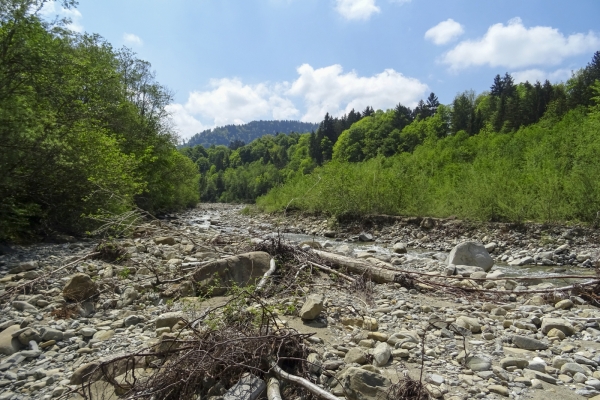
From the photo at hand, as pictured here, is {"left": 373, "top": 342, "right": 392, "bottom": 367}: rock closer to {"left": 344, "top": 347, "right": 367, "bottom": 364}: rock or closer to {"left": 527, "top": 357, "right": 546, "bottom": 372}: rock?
{"left": 344, "top": 347, "right": 367, "bottom": 364}: rock

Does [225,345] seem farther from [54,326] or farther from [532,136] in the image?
[532,136]

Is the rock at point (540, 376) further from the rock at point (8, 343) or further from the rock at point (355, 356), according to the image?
the rock at point (8, 343)

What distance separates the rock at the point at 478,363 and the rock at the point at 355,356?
1098 mm

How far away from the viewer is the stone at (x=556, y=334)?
176 inches

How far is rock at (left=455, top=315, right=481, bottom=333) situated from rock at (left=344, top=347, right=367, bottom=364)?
1893mm

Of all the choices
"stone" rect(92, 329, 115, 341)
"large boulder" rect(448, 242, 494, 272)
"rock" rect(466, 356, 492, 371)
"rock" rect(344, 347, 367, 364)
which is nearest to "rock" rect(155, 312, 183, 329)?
"stone" rect(92, 329, 115, 341)

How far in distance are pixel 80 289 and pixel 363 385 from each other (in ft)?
16.2

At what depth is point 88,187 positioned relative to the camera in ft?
38.7

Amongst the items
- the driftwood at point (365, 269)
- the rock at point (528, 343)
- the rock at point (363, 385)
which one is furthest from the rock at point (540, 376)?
the driftwood at point (365, 269)

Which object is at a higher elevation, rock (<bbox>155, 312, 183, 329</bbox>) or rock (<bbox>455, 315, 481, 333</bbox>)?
rock (<bbox>155, 312, 183, 329</bbox>)

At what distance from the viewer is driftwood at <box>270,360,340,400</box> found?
107 inches

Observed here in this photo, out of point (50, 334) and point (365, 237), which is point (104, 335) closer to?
point (50, 334)

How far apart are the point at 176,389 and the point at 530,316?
5.05 m

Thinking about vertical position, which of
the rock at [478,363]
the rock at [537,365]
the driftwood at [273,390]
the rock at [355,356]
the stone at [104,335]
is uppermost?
the driftwood at [273,390]
